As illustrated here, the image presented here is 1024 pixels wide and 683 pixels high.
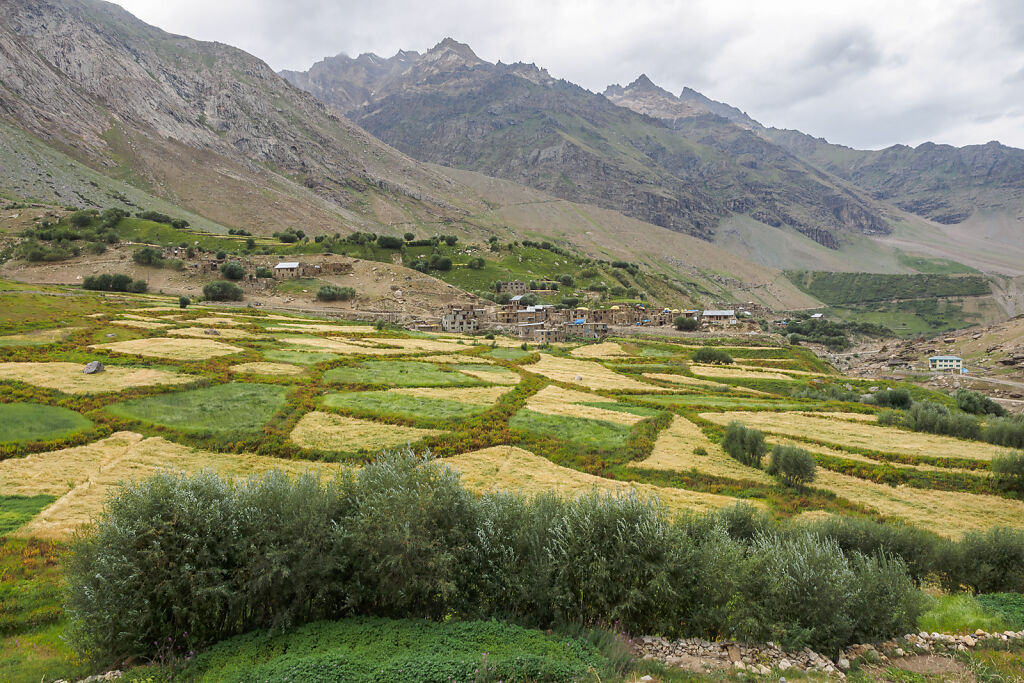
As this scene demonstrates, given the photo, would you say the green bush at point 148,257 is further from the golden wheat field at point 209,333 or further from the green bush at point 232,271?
the golden wheat field at point 209,333

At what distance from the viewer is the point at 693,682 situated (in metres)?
11.3

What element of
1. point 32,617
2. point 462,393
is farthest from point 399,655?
point 462,393

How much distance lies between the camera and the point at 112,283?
267ft

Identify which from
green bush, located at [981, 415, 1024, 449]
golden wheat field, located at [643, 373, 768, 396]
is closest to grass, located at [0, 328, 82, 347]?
golden wheat field, located at [643, 373, 768, 396]

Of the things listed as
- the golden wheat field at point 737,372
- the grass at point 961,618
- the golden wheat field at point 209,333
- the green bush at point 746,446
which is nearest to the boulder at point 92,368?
the golden wheat field at point 209,333

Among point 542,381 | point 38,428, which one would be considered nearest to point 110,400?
point 38,428

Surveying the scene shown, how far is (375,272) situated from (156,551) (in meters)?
97.6

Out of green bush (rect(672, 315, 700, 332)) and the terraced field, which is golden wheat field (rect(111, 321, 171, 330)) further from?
green bush (rect(672, 315, 700, 332))

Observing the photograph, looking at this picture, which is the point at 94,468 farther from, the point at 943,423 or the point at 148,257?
the point at 148,257

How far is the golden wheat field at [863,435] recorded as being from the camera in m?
31.9

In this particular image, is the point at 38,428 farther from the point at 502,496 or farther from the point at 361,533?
the point at 502,496

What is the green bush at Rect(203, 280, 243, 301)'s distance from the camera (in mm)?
85375

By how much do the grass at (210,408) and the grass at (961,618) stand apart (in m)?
31.9

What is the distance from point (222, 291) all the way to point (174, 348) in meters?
Result: 50.3
